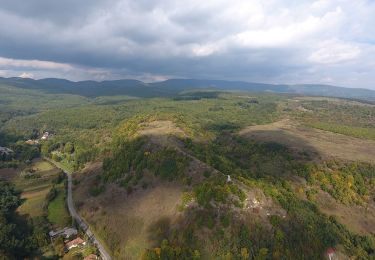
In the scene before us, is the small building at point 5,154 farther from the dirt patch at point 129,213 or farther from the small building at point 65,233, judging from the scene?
the small building at point 65,233

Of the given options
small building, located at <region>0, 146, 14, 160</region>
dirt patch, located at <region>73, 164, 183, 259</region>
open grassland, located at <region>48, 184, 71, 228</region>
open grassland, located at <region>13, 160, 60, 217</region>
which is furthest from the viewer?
small building, located at <region>0, 146, 14, 160</region>

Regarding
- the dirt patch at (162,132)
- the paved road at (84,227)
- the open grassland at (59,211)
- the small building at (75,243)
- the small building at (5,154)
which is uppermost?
the dirt patch at (162,132)

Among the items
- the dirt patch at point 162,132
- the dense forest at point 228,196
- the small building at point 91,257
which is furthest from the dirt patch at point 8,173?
the small building at point 91,257

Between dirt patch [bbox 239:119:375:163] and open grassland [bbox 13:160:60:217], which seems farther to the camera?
dirt patch [bbox 239:119:375:163]

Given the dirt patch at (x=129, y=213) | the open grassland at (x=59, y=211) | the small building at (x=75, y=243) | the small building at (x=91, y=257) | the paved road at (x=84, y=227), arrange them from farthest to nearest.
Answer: the open grassland at (x=59, y=211) < the small building at (x=75, y=243) < the dirt patch at (x=129, y=213) < the paved road at (x=84, y=227) < the small building at (x=91, y=257)

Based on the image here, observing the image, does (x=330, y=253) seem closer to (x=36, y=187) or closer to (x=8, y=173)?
(x=36, y=187)

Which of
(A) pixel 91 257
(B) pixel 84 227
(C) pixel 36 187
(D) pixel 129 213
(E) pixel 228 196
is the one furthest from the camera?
(C) pixel 36 187

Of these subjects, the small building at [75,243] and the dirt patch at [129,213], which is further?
the small building at [75,243]

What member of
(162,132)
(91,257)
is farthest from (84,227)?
(162,132)

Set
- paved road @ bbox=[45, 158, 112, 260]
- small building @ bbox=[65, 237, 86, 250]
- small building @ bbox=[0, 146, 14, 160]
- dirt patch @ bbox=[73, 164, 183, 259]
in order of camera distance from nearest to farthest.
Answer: paved road @ bbox=[45, 158, 112, 260]
dirt patch @ bbox=[73, 164, 183, 259]
small building @ bbox=[65, 237, 86, 250]
small building @ bbox=[0, 146, 14, 160]

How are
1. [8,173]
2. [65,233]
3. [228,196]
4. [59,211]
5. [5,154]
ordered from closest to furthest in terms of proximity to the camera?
[228,196]
[65,233]
[59,211]
[8,173]
[5,154]

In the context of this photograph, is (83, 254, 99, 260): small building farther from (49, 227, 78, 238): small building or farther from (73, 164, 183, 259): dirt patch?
(49, 227, 78, 238): small building

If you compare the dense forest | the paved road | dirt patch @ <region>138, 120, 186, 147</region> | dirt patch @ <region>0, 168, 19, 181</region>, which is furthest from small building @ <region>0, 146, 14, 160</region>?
dirt patch @ <region>138, 120, 186, 147</region>
